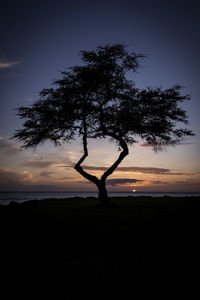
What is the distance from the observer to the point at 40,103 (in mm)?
19188

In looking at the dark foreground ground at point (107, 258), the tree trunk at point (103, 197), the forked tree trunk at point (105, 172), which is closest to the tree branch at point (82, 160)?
the forked tree trunk at point (105, 172)

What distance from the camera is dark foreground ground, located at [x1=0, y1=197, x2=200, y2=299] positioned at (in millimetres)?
4492

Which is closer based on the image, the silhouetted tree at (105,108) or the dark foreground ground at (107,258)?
the dark foreground ground at (107,258)

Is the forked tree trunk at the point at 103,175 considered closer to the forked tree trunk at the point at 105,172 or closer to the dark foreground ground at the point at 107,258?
the forked tree trunk at the point at 105,172

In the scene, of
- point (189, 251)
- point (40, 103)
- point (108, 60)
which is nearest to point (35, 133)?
point (40, 103)

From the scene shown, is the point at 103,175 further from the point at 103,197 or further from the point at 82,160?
the point at 82,160

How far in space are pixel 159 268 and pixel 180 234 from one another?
3.24 metres

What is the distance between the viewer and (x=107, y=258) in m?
5.89

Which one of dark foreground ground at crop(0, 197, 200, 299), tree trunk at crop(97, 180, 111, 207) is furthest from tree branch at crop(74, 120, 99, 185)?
dark foreground ground at crop(0, 197, 200, 299)

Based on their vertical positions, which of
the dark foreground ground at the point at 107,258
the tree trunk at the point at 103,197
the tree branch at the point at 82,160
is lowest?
the dark foreground ground at the point at 107,258

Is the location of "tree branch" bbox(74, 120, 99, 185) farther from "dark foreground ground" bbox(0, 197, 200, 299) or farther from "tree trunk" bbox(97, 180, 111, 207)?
"dark foreground ground" bbox(0, 197, 200, 299)

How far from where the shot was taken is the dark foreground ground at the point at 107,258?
14.7ft

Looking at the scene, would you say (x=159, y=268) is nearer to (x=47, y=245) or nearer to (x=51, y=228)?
(x=47, y=245)

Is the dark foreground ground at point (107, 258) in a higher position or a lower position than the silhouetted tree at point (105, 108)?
lower
